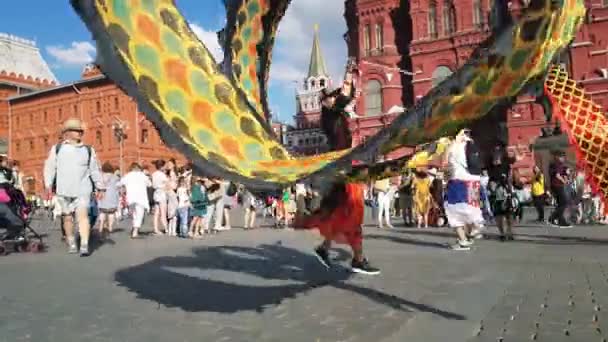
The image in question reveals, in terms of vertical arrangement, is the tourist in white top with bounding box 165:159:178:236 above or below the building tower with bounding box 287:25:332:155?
below

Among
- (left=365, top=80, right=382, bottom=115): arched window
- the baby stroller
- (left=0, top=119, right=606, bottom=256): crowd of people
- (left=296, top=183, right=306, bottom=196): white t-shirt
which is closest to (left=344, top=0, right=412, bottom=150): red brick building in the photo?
(left=365, top=80, right=382, bottom=115): arched window

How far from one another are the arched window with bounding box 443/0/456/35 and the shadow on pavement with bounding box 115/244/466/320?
36395 mm

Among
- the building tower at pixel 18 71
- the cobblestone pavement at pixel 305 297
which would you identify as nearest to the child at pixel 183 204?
the cobblestone pavement at pixel 305 297

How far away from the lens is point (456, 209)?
895 cm

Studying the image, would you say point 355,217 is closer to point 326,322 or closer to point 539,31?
point 326,322

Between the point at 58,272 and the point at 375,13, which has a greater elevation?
the point at 375,13

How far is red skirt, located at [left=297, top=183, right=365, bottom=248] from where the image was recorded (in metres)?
5.23

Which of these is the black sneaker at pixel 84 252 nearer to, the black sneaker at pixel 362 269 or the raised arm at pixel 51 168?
the raised arm at pixel 51 168

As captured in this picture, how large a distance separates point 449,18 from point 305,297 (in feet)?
131

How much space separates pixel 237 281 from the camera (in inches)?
234

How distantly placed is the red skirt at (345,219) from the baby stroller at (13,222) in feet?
20.1

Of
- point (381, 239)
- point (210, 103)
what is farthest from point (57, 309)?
point (381, 239)

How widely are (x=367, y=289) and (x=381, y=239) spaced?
5.70 meters

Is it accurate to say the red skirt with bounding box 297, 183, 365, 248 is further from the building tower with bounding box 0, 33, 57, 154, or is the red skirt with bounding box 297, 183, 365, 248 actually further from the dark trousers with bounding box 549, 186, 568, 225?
the building tower with bounding box 0, 33, 57, 154
